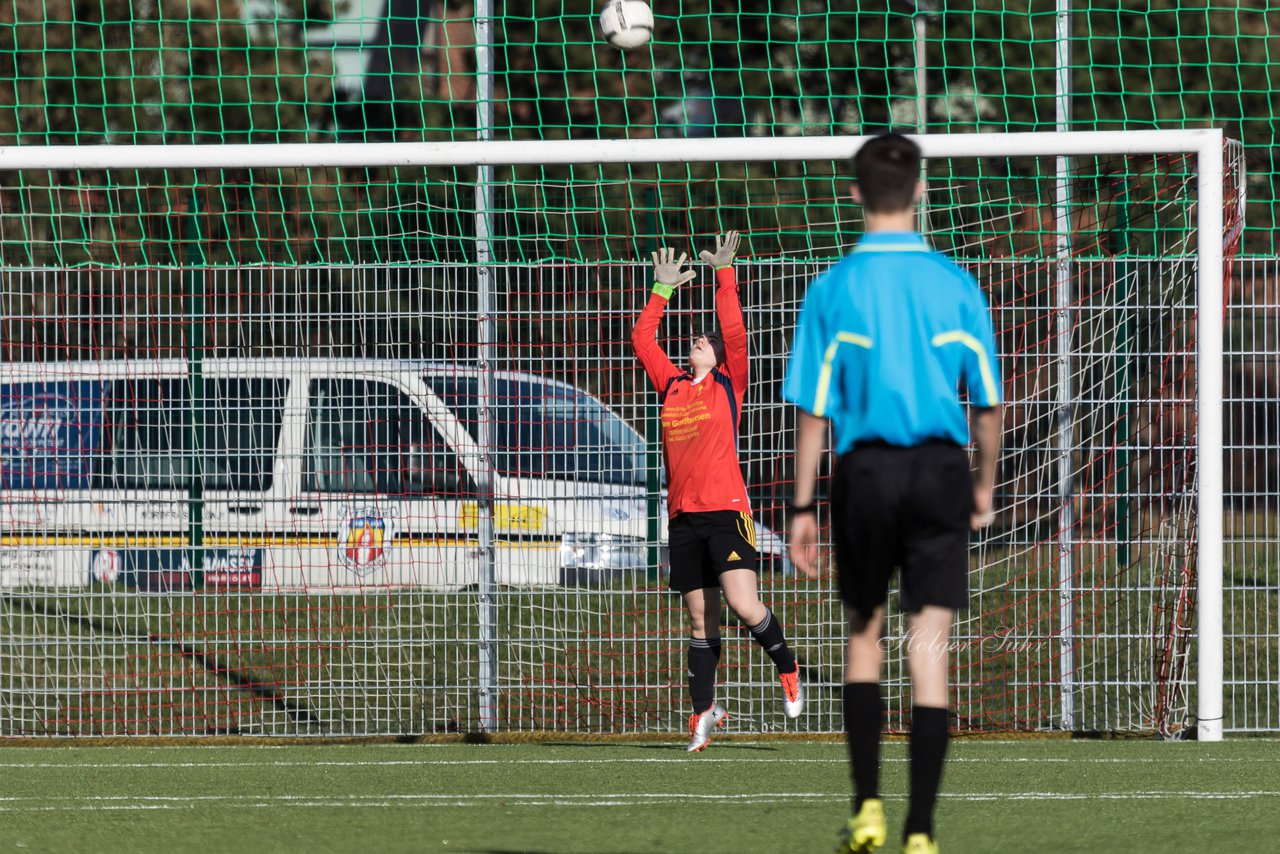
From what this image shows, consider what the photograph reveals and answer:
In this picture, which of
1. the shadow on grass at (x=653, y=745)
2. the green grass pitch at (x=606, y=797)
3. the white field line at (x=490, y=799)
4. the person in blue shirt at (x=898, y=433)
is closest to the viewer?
the person in blue shirt at (x=898, y=433)

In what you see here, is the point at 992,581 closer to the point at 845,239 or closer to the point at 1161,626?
the point at 1161,626

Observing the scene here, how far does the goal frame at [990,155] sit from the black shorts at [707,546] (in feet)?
5.65

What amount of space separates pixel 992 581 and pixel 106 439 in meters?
4.81

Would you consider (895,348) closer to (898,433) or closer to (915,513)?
(898,433)

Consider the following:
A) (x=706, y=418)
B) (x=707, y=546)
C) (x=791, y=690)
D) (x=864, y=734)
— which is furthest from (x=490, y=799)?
(x=864, y=734)

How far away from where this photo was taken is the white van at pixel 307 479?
8609 mm

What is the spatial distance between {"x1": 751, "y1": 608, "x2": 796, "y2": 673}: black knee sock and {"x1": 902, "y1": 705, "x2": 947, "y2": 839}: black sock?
11.1 ft

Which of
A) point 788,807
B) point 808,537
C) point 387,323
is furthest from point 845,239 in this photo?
point 808,537

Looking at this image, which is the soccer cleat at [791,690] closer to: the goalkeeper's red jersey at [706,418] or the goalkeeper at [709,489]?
the goalkeeper at [709,489]

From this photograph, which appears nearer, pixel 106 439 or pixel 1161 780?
pixel 1161 780

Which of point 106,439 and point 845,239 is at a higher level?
point 845,239

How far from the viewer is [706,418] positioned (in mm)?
7547

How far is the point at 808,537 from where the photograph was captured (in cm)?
431

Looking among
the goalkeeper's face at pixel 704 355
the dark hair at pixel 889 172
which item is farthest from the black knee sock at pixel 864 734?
the goalkeeper's face at pixel 704 355
